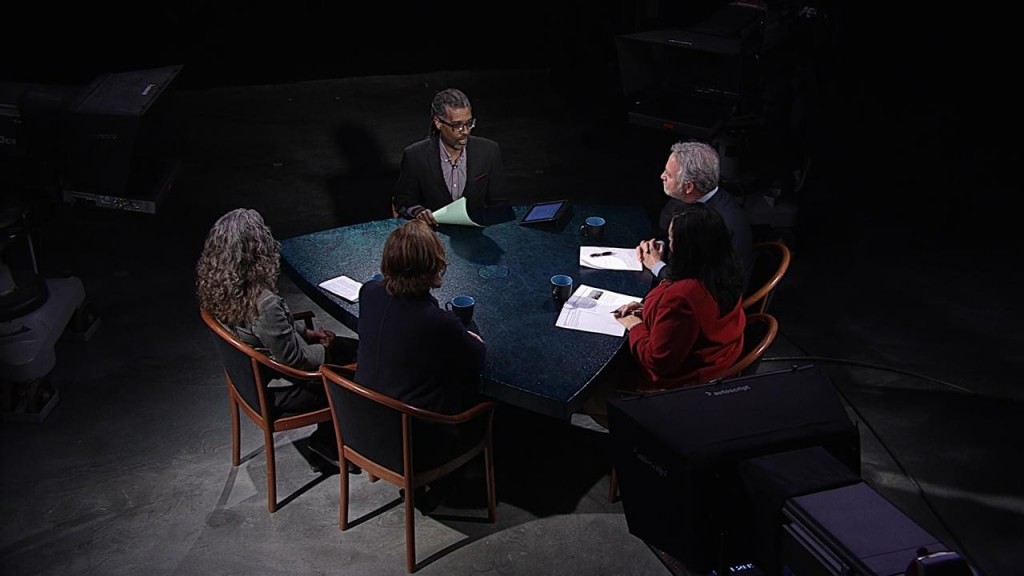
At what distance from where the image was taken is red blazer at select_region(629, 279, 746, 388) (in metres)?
3.05

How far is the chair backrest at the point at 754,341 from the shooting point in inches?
124

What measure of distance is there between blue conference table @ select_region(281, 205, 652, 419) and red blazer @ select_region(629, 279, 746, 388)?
0.15m

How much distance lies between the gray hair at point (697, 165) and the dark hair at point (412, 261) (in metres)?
1.24

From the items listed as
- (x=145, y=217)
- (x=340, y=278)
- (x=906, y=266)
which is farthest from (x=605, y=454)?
(x=145, y=217)

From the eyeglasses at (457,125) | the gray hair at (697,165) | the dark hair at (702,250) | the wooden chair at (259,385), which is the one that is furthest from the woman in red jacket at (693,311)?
the eyeglasses at (457,125)

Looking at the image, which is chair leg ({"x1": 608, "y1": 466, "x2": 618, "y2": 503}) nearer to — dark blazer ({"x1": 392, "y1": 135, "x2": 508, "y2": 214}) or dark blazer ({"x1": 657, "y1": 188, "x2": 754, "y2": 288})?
dark blazer ({"x1": 657, "y1": 188, "x2": 754, "y2": 288})

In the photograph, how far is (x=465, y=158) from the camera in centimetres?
443

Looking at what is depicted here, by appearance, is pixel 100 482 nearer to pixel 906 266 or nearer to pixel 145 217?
pixel 145 217

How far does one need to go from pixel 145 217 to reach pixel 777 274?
4.05 m

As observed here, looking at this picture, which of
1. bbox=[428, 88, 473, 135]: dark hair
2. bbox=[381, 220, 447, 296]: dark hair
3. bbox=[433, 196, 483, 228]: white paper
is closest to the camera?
bbox=[381, 220, 447, 296]: dark hair

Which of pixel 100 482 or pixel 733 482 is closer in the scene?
pixel 733 482

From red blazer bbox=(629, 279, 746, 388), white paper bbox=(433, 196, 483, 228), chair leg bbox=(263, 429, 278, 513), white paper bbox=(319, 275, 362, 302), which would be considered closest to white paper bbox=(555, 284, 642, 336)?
red blazer bbox=(629, 279, 746, 388)

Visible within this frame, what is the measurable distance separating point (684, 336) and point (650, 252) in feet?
2.29

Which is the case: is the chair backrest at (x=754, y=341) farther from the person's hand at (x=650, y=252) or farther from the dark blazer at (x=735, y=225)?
the person's hand at (x=650, y=252)
